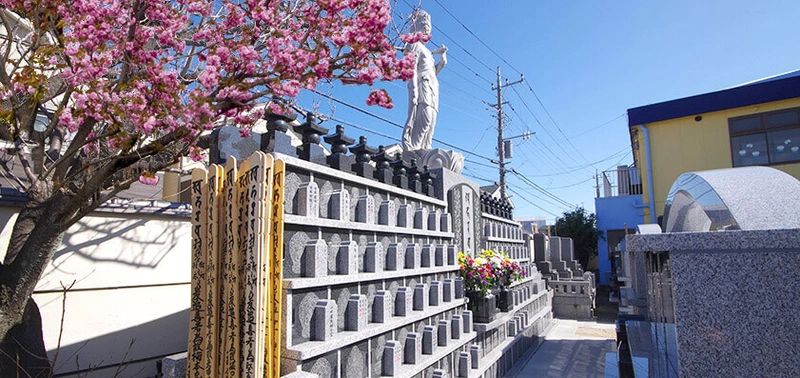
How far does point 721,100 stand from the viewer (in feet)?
44.8

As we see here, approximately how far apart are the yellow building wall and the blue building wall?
495 cm

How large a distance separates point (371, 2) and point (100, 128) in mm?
3705

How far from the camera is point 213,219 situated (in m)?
4.05

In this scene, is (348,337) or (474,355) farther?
(474,355)

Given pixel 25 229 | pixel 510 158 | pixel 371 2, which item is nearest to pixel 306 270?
pixel 25 229

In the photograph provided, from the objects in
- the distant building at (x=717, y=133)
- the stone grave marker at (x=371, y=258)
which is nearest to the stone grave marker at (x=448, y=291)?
the stone grave marker at (x=371, y=258)

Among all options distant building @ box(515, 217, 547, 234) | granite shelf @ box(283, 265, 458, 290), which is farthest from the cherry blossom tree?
distant building @ box(515, 217, 547, 234)

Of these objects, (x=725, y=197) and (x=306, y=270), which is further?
(x=306, y=270)

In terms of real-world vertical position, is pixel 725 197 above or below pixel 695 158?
below

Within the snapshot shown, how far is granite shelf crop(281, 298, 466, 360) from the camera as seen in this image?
3.80m

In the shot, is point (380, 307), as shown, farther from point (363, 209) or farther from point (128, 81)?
point (128, 81)

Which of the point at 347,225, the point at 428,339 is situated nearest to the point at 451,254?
the point at 428,339

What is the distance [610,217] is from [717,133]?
8.07 meters

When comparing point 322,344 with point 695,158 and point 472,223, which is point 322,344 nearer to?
point 472,223
